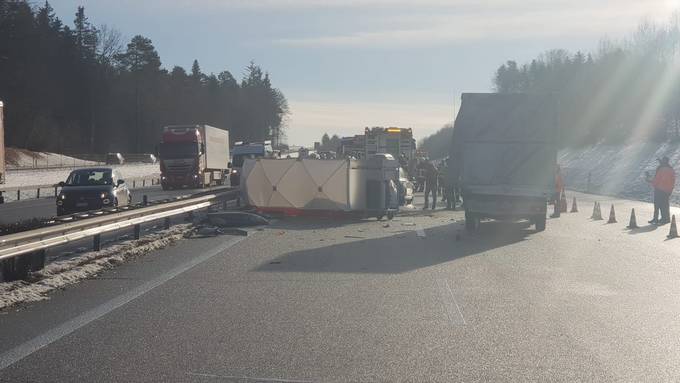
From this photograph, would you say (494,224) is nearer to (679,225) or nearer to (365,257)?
(679,225)

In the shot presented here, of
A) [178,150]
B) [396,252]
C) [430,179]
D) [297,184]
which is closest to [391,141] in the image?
[178,150]

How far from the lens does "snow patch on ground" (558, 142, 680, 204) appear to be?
50.4 meters

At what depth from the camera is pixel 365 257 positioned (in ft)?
49.8

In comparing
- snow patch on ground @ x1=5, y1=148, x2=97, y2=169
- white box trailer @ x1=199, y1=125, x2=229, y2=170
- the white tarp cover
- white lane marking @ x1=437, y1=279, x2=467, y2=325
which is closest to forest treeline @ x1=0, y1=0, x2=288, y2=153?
snow patch on ground @ x1=5, y1=148, x2=97, y2=169

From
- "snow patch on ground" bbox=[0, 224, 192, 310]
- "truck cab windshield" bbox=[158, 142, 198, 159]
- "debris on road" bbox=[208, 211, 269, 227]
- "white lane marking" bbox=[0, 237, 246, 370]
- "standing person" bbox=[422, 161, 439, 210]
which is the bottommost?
"white lane marking" bbox=[0, 237, 246, 370]

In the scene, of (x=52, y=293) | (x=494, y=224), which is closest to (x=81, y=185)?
(x=494, y=224)

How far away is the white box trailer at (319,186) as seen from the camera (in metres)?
24.0

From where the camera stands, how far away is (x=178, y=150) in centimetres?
4619

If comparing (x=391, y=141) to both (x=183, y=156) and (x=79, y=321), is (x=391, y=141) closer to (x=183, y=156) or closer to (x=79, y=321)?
(x=183, y=156)

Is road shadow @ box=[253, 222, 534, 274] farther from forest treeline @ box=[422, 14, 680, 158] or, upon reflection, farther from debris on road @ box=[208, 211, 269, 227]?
forest treeline @ box=[422, 14, 680, 158]

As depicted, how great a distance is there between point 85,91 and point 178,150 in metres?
62.2

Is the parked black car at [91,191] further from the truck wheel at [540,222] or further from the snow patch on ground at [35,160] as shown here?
the snow patch on ground at [35,160]

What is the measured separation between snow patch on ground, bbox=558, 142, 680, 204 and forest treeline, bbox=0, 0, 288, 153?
53527mm

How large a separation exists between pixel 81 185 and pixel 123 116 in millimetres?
97618
